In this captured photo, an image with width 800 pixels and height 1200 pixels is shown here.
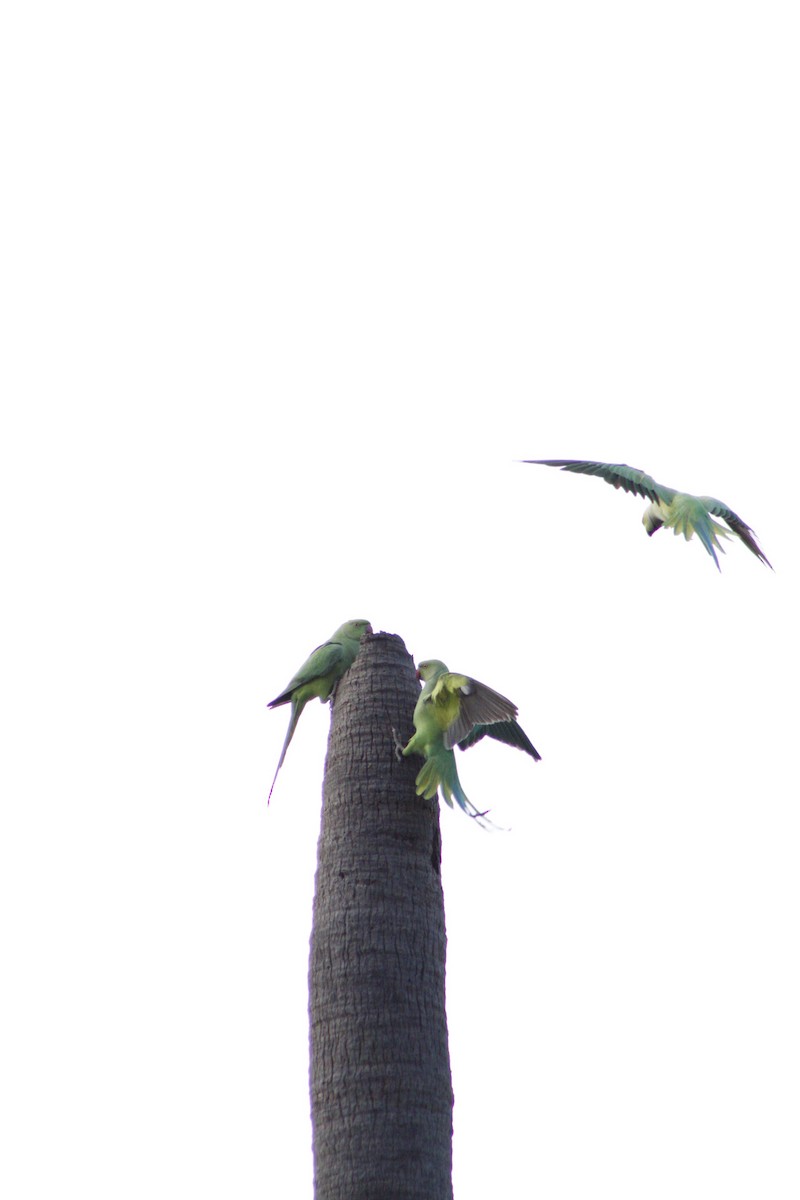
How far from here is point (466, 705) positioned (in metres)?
7.05

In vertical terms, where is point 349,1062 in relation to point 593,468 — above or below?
below

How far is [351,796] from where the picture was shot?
691 cm

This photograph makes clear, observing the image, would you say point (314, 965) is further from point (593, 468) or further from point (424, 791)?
point (593, 468)

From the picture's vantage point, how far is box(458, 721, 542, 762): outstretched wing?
760 centimetres

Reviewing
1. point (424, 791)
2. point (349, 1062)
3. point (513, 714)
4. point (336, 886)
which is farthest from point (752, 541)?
point (349, 1062)

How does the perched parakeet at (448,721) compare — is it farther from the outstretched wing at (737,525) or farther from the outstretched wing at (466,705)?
the outstretched wing at (737,525)

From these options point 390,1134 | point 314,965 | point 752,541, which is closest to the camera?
point 390,1134

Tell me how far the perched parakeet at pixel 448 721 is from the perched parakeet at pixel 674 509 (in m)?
2.02

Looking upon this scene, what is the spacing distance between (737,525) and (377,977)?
383 cm

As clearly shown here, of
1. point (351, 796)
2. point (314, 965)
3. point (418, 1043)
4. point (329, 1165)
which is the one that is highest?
point (351, 796)

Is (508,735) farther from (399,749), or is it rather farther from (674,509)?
(674,509)

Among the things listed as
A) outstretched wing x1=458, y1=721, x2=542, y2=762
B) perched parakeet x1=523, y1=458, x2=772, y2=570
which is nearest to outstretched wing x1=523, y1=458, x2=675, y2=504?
perched parakeet x1=523, y1=458, x2=772, y2=570

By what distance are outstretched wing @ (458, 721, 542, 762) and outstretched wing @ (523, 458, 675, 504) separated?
1998 millimetres

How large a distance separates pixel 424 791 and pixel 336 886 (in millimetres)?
622
